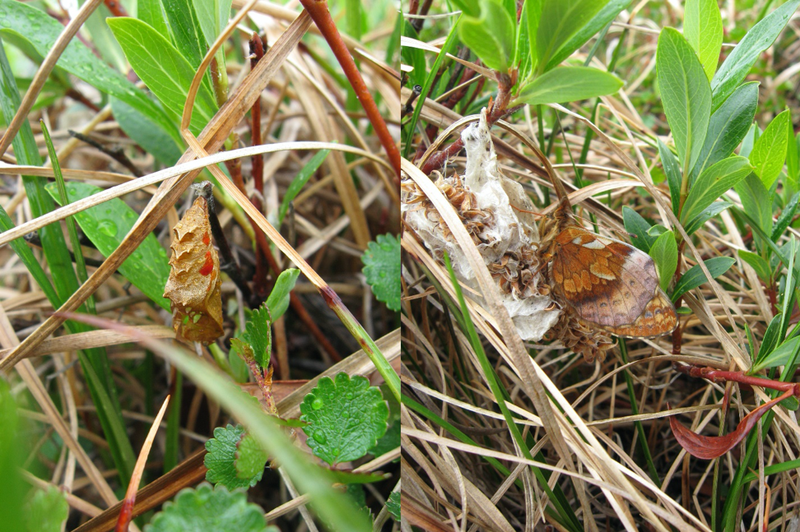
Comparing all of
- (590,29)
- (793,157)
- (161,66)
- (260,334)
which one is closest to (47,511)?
(260,334)

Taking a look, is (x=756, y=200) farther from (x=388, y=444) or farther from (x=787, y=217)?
(x=388, y=444)

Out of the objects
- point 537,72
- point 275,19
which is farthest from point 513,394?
point 275,19

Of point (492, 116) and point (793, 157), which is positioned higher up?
point (492, 116)

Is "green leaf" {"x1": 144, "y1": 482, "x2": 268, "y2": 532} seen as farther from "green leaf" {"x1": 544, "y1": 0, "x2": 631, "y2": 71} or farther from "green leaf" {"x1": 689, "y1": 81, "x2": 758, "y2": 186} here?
"green leaf" {"x1": 689, "y1": 81, "x2": 758, "y2": 186}

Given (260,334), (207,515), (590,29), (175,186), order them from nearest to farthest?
(207,515)
(590,29)
(260,334)
(175,186)

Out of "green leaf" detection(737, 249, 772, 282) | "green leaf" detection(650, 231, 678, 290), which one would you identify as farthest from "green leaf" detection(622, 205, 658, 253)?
"green leaf" detection(737, 249, 772, 282)

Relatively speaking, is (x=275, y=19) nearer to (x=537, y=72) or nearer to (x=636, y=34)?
(x=537, y=72)
